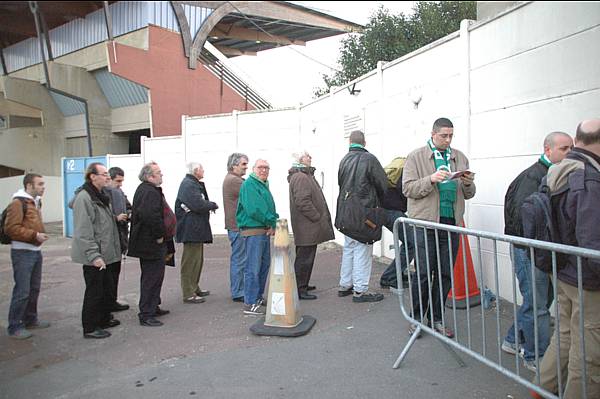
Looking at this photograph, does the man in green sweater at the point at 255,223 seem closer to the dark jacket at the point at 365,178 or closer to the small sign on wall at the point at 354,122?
the dark jacket at the point at 365,178

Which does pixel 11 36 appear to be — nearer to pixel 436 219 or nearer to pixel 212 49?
pixel 436 219

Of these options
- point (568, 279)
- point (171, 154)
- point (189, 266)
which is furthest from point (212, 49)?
point (568, 279)

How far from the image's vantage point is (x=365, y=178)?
17.1ft

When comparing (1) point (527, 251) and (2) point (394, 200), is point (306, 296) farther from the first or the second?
(1) point (527, 251)

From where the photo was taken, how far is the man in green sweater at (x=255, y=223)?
17.4 feet

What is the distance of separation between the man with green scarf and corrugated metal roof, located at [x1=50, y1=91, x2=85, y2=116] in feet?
65.1

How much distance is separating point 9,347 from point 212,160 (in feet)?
29.9

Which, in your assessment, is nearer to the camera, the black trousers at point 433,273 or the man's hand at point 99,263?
the black trousers at point 433,273

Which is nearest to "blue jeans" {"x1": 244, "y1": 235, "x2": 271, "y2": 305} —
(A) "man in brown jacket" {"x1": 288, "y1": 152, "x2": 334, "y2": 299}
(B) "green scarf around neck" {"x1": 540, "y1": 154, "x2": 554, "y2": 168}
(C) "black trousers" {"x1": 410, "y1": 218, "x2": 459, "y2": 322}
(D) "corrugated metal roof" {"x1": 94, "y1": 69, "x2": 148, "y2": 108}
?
(A) "man in brown jacket" {"x1": 288, "y1": 152, "x2": 334, "y2": 299}

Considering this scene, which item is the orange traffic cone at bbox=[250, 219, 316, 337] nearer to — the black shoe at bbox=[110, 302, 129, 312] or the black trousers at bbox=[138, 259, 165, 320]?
the black trousers at bbox=[138, 259, 165, 320]

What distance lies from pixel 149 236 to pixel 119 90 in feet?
52.6

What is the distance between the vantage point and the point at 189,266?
6.00 metres

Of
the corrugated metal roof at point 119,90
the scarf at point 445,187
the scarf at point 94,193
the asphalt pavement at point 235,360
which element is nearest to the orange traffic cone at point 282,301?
the asphalt pavement at point 235,360

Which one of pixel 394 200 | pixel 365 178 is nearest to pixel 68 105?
pixel 394 200
